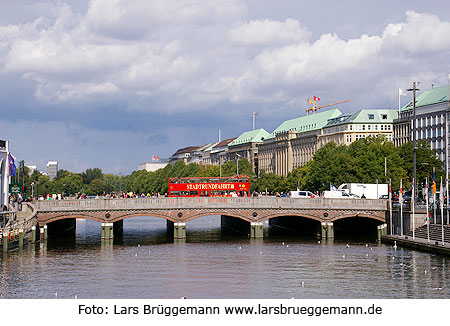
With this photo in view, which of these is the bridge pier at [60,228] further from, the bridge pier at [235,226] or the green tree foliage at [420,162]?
the green tree foliage at [420,162]

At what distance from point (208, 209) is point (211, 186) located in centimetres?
2165

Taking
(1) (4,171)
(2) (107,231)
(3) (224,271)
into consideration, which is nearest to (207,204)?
(2) (107,231)

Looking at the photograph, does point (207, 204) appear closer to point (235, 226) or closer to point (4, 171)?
point (235, 226)

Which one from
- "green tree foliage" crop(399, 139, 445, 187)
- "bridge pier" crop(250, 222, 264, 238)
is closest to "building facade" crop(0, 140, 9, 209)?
"bridge pier" crop(250, 222, 264, 238)

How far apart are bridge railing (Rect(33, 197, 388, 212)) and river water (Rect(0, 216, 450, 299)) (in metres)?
5.60

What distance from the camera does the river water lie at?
6362 cm

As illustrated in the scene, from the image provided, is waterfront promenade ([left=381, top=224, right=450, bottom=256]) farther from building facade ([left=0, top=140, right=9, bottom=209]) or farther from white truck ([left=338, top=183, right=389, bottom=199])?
building facade ([left=0, top=140, right=9, bottom=209])

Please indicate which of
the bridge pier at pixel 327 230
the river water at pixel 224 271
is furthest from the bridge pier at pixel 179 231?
the bridge pier at pixel 327 230

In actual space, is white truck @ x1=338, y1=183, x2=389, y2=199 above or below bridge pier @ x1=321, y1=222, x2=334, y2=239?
above

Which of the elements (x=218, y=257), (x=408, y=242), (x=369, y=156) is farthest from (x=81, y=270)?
(x=369, y=156)

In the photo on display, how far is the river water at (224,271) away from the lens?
6362cm
